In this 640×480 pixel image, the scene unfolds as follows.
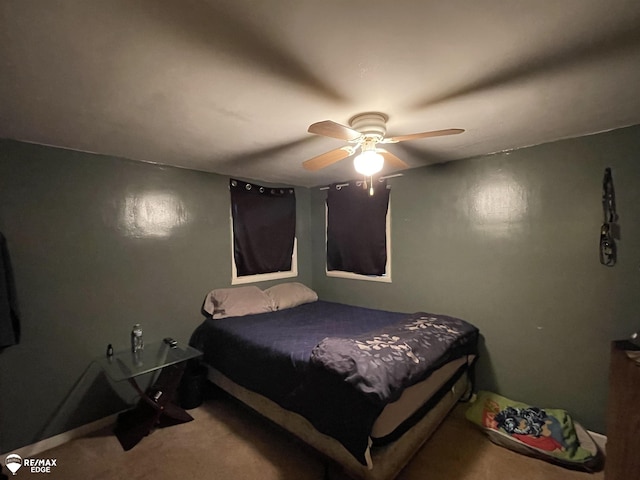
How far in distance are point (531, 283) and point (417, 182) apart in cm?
137

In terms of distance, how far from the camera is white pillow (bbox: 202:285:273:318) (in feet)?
9.61

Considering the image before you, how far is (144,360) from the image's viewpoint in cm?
225

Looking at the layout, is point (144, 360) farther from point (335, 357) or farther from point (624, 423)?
point (624, 423)

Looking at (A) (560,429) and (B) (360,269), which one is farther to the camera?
(B) (360,269)

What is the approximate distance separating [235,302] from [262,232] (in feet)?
3.03

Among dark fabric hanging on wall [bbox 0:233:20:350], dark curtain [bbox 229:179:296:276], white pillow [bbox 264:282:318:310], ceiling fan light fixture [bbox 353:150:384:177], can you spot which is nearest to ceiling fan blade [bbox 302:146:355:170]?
ceiling fan light fixture [bbox 353:150:384:177]

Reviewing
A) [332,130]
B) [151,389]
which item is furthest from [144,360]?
[332,130]

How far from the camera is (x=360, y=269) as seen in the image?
3439 mm

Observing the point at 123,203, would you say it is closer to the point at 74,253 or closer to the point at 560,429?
the point at 74,253

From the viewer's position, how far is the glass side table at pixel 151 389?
2.13 meters

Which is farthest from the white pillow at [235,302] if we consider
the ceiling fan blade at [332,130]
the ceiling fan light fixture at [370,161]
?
the ceiling fan blade at [332,130]

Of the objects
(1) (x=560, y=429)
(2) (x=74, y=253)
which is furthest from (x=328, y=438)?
(2) (x=74, y=253)

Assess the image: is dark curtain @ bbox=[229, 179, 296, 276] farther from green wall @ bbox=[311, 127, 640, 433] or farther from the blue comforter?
green wall @ bbox=[311, 127, 640, 433]

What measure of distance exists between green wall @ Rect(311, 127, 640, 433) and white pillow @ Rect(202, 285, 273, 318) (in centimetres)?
166
